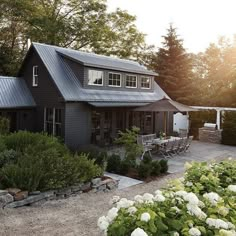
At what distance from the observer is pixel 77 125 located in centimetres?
1444

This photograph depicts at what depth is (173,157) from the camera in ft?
44.8

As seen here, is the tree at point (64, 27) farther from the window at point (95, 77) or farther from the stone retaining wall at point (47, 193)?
the stone retaining wall at point (47, 193)

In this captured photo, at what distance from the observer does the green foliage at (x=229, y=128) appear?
1845cm

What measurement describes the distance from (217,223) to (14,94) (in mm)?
14639

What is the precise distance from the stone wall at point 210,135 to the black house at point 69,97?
5447 millimetres

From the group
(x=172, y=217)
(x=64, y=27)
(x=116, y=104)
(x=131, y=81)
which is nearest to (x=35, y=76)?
(x=116, y=104)

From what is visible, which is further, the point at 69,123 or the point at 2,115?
the point at 2,115

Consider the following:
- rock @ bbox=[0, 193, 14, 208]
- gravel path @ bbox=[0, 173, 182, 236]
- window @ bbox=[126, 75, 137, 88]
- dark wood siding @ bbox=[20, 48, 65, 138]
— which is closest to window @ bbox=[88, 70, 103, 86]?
dark wood siding @ bbox=[20, 48, 65, 138]

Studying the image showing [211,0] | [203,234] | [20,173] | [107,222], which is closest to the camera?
[203,234]

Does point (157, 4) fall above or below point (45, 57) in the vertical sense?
above

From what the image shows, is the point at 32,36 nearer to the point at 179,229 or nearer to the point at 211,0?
the point at 211,0

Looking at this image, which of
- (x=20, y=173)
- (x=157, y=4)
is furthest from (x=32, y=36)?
(x=20, y=173)

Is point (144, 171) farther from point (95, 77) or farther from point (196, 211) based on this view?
point (95, 77)

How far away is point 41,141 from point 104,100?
6178 mm
